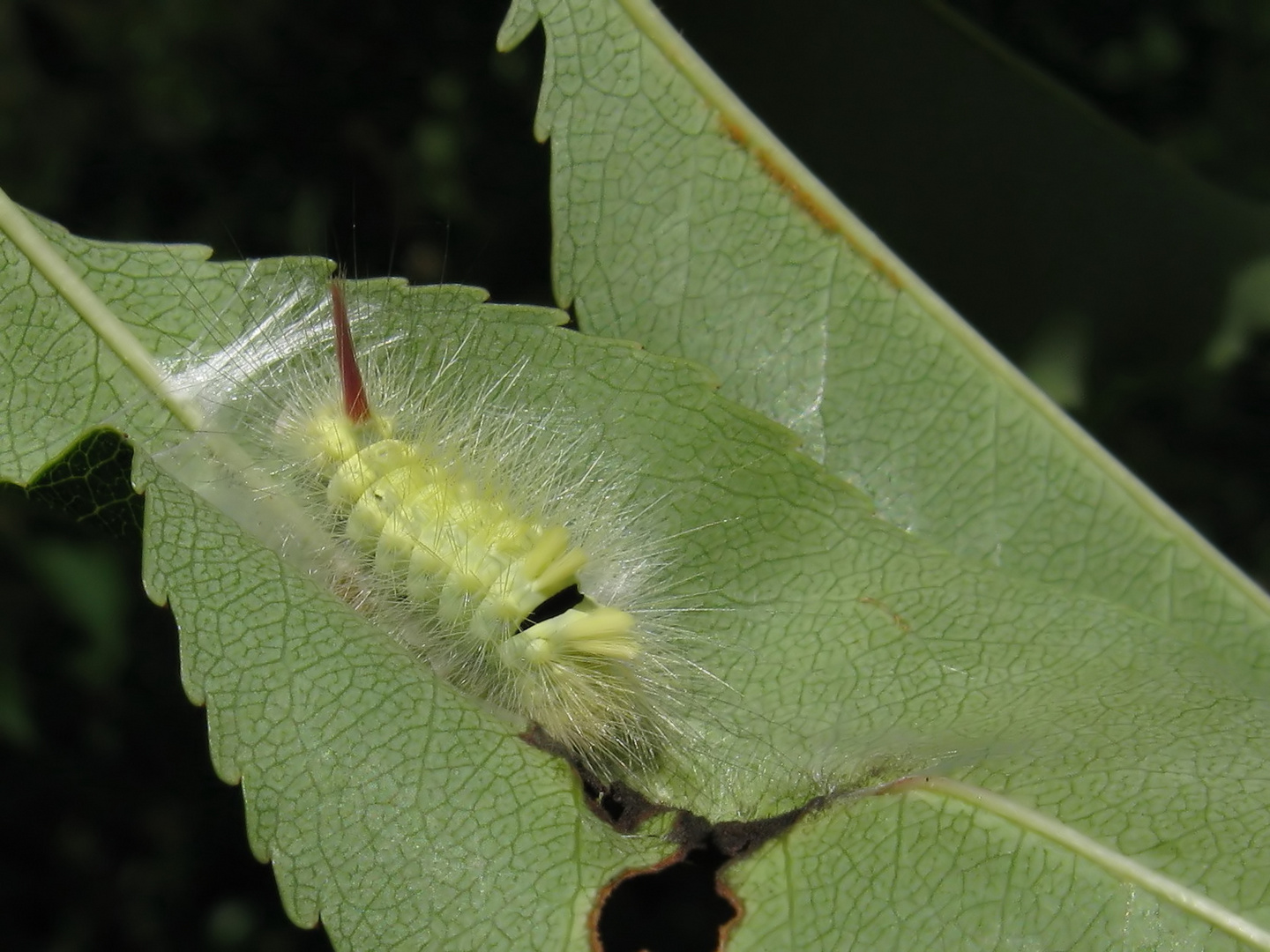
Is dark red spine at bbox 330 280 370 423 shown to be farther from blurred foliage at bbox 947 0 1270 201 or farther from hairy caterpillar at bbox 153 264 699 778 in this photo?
blurred foliage at bbox 947 0 1270 201

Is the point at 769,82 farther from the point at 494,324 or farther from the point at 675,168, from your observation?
the point at 494,324

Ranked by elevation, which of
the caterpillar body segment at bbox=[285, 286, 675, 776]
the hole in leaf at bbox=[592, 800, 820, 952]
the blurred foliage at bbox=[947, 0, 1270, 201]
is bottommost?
the hole in leaf at bbox=[592, 800, 820, 952]

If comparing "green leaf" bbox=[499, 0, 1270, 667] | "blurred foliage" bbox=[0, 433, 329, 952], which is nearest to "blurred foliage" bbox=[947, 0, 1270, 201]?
"green leaf" bbox=[499, 0, 1270, 667]

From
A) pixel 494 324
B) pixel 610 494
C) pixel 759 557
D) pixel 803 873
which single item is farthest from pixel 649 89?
pixel 803 873

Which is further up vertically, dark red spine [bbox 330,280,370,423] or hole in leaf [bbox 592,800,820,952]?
dark red spine [bbox 330,280,370,423]

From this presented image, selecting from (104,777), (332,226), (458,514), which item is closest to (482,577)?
(458,514)

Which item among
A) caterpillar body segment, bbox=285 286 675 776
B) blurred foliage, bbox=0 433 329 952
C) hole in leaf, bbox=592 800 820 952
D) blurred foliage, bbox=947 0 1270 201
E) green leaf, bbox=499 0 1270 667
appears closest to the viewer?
caterpillar body segment, bbox=285 286 675 776
